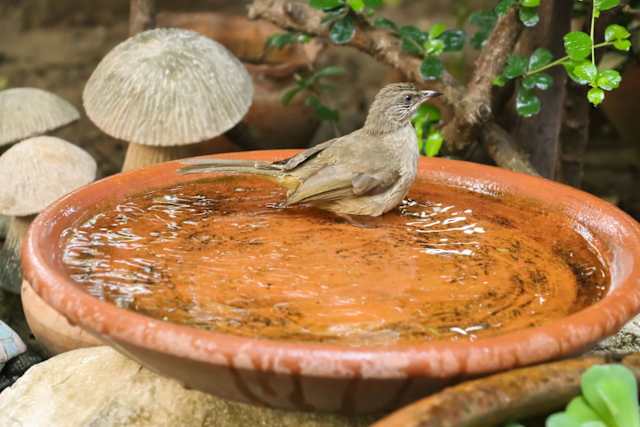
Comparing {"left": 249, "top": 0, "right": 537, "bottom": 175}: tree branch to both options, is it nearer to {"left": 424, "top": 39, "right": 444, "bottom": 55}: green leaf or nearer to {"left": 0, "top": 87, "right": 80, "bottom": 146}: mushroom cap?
{"left": 424, "top": 39, "right": 444, "bottom": 55}: green leaf

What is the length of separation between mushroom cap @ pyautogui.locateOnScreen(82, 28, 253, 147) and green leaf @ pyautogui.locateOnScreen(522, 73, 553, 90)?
131cm

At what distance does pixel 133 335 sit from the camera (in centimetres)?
200

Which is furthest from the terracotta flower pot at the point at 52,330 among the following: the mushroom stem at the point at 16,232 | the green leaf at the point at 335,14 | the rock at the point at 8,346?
the green leaf at the point at 335,14

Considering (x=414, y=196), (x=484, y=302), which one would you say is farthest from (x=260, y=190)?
(x=484, y=302)

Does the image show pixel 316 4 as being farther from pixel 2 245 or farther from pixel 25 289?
pixel 2 245

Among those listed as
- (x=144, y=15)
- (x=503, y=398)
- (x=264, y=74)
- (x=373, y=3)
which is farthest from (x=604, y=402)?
(x=144, y=15)

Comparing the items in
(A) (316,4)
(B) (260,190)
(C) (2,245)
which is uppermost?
(A) (316,4)

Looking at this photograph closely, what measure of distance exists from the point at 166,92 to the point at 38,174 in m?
0.64

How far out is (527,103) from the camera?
365cm

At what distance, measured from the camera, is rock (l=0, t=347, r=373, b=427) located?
250 cm

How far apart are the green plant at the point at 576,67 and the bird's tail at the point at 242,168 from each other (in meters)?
1.02

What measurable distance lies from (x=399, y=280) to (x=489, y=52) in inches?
67.3

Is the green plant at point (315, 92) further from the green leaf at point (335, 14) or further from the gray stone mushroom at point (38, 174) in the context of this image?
the gray stone mushroom at point (38, 174)

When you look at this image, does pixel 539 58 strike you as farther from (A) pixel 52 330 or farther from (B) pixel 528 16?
(A) pixel 52 330
